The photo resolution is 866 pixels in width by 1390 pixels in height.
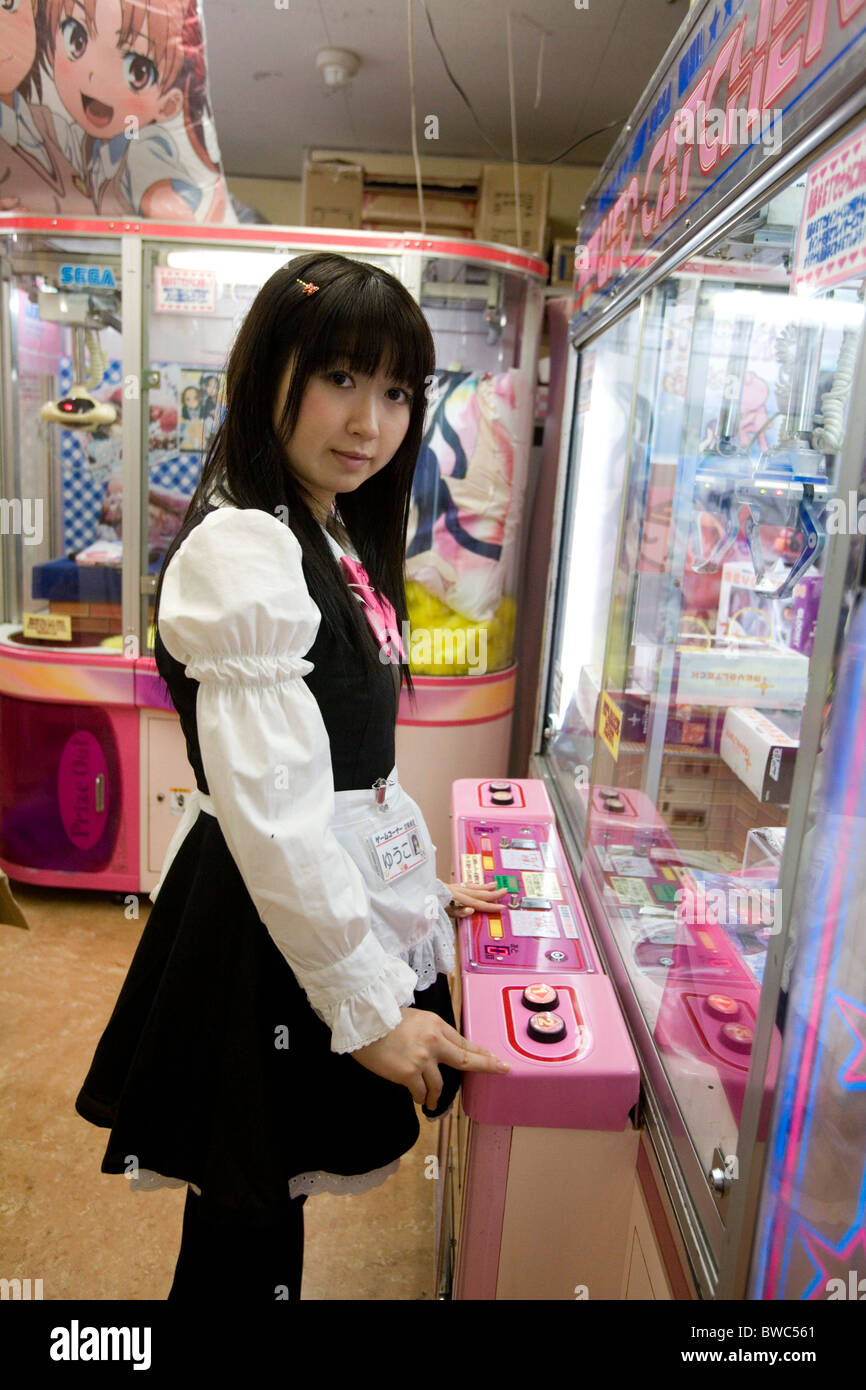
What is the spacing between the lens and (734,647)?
1.87 meters

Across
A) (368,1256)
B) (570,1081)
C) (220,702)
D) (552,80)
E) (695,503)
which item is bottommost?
(368,1256)

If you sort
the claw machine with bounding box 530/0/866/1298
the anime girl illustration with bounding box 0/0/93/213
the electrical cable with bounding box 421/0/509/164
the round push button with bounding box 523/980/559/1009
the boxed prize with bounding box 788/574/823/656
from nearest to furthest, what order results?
the claw machine with bounding box 530/0/866/1298
the round push button with bounding box 523/980/559/1009
the boxed prize with bounding box 788/574/823/656
the anime girl illustration with bounding box 0/0/93/213
the electrical cable with bounding box 421/0/509/164

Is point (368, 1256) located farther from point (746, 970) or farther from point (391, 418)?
point (391, 418)

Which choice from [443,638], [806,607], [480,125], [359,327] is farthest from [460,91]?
[359,327]

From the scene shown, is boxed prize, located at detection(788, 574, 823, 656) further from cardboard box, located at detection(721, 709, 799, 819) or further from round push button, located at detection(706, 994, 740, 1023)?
round push button, located at detection(706, 994, 740, 1023)

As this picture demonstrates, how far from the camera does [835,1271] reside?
90cm

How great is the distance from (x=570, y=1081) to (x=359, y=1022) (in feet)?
1.16

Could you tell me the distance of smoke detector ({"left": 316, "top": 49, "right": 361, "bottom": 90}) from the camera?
3826 millimetres

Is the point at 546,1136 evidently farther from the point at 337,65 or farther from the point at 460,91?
the point at 460,91

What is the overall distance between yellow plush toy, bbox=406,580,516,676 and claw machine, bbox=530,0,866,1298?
2.21 feet

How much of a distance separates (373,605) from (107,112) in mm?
2154

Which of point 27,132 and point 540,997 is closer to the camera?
point 540,997

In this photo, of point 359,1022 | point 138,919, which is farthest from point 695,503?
point 138,919

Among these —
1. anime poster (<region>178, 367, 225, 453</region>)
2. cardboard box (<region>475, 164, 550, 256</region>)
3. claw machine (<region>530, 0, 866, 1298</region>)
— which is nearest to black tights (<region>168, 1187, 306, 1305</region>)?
claw machine (<region>530, 0, 866, 1298</region>)
